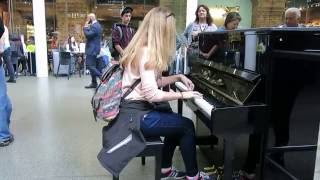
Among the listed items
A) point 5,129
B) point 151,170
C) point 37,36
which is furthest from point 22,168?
point 37,36

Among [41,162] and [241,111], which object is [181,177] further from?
[41,162]

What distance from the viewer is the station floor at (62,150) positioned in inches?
107

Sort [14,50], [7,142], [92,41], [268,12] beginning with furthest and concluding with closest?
[268,12] → [14,50] → [92,41] → [7,142]

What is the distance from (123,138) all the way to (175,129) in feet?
1.16

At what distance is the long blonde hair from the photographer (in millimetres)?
2178

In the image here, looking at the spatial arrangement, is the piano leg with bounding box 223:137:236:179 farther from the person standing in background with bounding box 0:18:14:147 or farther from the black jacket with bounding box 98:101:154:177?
the person standing in background with bounding box 0:18:14:147

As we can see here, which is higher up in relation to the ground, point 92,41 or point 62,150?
point 92,41

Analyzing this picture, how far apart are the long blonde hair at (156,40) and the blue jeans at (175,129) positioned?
0.31 meters

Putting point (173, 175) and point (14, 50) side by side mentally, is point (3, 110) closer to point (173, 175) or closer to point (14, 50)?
point (173, 175)

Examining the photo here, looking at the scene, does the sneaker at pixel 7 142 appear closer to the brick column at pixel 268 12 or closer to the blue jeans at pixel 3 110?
the blue jeans at pixel 3 110

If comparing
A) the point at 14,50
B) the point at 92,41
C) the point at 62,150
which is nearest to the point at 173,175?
the point at 62,150

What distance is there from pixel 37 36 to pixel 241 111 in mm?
8108

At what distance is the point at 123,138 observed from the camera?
2135 millimetres

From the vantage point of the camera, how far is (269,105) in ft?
→ 6.63
